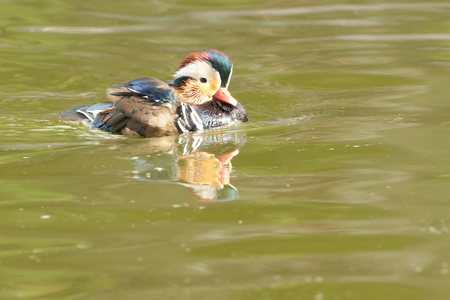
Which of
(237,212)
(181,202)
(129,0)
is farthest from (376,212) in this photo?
(129,0)

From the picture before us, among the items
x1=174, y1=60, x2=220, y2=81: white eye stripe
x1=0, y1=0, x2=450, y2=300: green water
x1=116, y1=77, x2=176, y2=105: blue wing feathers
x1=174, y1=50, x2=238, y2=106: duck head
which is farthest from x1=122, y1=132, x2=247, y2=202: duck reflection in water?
x1=174, y1=60, x2=220, y2=81: white eye stripe

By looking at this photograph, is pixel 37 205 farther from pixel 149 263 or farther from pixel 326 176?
pixel 326 176

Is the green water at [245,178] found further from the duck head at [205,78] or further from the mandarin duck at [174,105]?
the duck head at [205,78]

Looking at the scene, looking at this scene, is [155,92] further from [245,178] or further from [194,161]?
[245,178]

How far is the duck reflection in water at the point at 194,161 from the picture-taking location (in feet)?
18.2

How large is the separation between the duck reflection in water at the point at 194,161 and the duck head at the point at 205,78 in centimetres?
60

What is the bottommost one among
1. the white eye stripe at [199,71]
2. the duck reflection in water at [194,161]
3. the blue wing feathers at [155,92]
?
the duck reflection in water at [194,161]

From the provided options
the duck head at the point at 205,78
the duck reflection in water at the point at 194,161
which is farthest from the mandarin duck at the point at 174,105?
the duck reflection in water at the point at 194,161

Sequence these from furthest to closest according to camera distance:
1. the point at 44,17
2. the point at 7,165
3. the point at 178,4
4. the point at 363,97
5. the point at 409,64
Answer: the point at 178,4 < the point at 44,17 < the point at 409,64 < the point at 363,97 < the point at 7,165

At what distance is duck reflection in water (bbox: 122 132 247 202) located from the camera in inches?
219

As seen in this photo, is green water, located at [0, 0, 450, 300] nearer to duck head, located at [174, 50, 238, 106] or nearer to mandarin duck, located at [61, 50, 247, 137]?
mandarin duck, located at [61, 50, 247, 137]

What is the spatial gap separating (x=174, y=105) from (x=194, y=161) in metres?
1.38

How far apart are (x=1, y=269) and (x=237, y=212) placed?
4.83 ft

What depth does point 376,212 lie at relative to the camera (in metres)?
4.96
